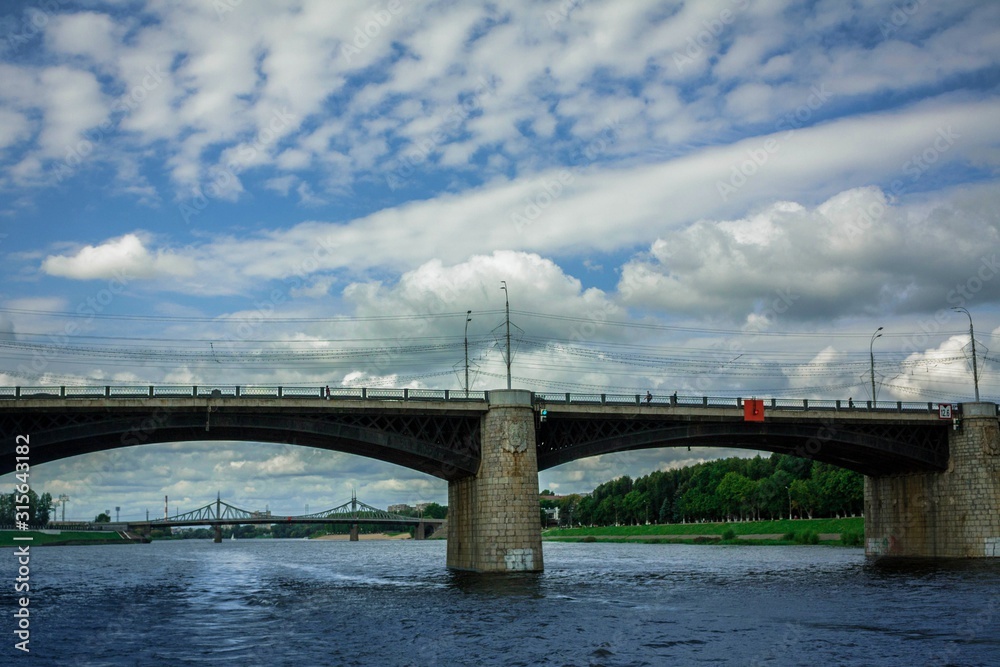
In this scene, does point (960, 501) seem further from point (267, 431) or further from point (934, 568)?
point (267, 431)

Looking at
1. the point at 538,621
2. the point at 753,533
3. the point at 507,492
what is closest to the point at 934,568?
the point at 507,492

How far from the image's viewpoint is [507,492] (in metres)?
61.3

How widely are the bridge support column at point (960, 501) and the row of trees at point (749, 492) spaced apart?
125 feet

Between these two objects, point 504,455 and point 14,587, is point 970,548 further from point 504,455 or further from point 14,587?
point 14,587

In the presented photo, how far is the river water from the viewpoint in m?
28.9

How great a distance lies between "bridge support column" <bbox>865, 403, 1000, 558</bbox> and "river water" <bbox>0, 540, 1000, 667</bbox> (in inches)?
447

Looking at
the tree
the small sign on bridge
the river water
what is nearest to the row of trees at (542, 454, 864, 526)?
the tree

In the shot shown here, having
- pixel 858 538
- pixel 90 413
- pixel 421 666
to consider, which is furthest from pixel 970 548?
pixel 90 413

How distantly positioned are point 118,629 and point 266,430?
1060 inches

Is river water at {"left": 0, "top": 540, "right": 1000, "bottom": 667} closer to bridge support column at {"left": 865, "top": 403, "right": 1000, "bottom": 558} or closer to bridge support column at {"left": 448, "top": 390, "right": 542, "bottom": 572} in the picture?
bridge support column at {"left": 448, "top": 390, "right": 542, "bottom": 572}

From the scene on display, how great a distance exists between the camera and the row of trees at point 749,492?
126 metres

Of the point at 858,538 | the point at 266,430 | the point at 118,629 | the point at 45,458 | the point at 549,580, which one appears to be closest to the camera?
the point at 118,629

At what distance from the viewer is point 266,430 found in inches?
2478

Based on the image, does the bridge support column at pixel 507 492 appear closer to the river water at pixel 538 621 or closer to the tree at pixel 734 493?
the river water at pixel 538 621
